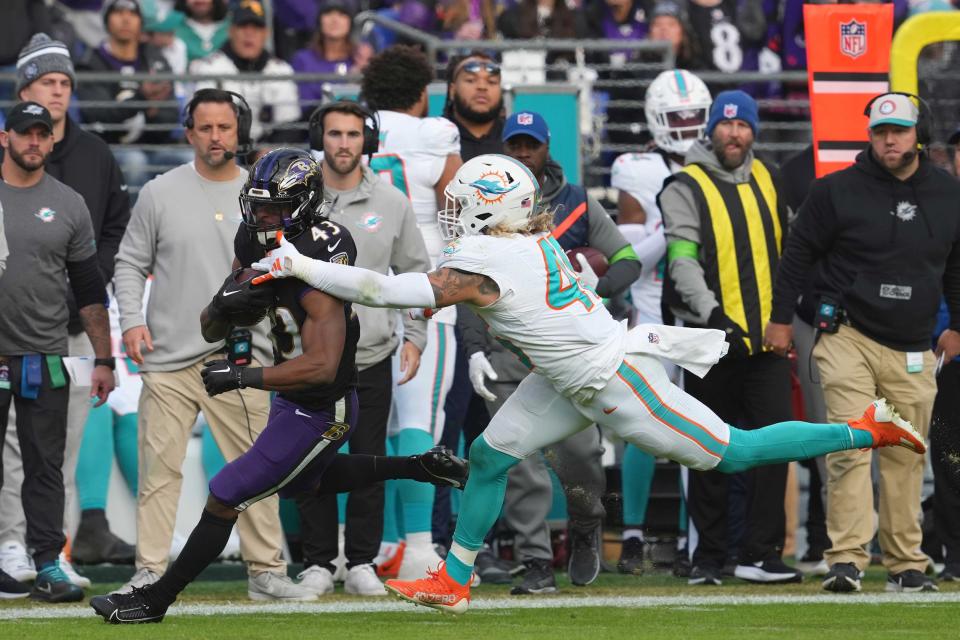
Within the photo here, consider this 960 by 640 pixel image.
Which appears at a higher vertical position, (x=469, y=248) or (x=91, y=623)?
(x=469, y=248)

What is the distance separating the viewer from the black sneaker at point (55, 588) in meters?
7.23

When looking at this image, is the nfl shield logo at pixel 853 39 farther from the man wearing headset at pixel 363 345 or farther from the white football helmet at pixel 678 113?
the man wearing headset at pixel 363 345

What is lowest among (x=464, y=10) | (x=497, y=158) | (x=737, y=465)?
(x=737, y=465)

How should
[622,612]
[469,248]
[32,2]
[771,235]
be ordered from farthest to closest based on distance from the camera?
1. [32,2]
2. [771,235]
3. [622,612]
4. [469,248]

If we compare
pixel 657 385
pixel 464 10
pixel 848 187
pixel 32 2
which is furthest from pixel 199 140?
pixel 464 10

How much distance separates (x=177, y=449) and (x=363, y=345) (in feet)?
3.20

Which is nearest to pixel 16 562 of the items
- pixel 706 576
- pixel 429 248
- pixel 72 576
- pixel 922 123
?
pixel 72 576

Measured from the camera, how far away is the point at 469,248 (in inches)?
243

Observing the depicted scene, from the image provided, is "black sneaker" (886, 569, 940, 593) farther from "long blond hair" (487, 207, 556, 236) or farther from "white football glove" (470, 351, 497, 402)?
"long blond hair" (487, 207, 556, 236)

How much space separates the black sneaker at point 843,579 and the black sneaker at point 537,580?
4.16 ft

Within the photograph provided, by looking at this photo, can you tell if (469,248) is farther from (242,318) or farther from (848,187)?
(848,187)

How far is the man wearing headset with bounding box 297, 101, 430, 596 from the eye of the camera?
7.71m

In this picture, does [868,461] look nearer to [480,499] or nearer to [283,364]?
[480,499]

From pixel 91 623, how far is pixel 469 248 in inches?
80.0
